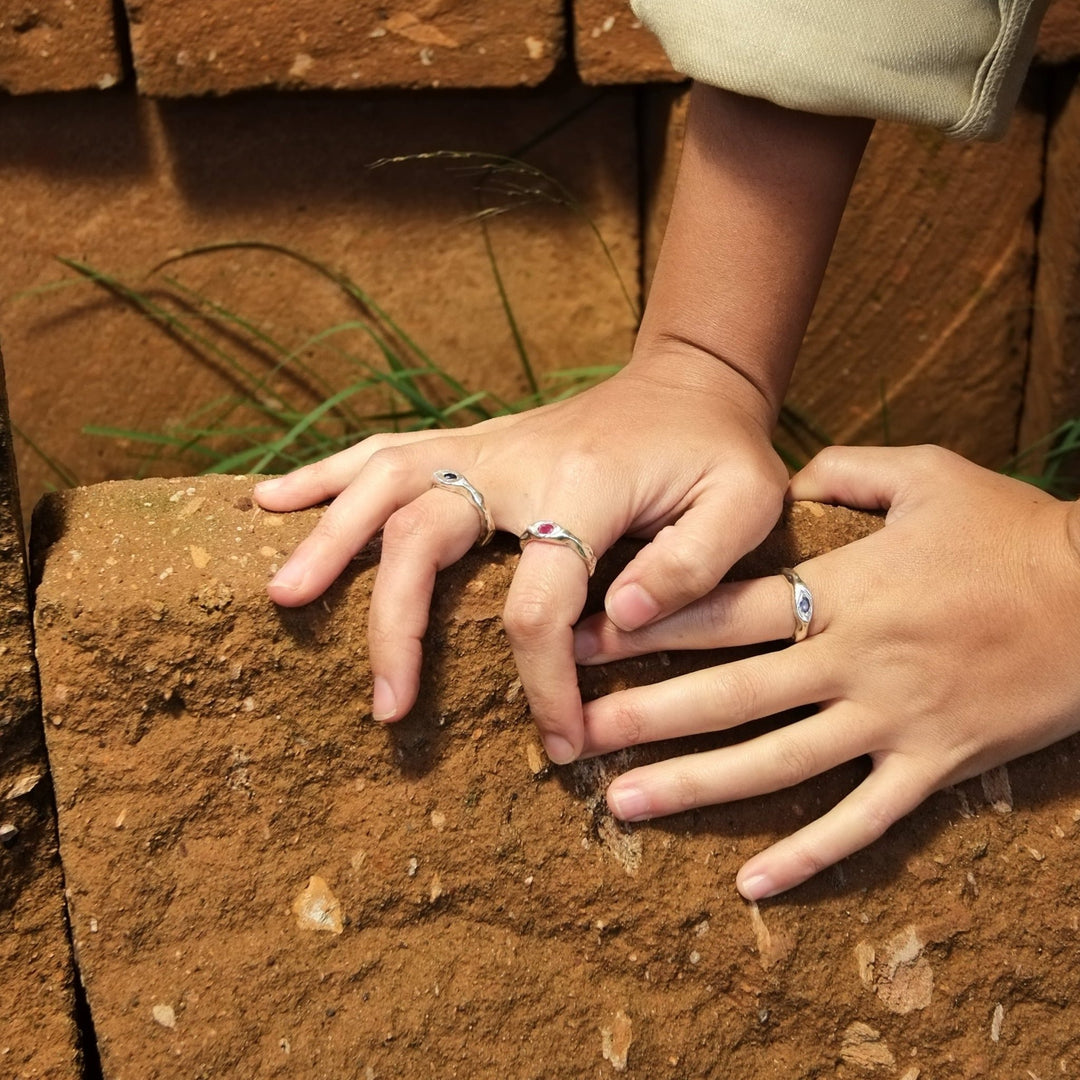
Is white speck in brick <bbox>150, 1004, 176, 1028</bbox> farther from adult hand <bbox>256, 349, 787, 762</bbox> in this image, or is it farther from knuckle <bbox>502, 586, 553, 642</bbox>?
knuckle <bbox>502, 586, 553, 642</bbox>

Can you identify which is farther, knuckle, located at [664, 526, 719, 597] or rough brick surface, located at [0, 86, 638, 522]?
rough brick surface, located at [0, 86, 638, 522]

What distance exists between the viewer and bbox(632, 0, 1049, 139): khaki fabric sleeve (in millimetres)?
1030

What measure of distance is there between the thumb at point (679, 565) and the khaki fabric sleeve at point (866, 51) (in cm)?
39

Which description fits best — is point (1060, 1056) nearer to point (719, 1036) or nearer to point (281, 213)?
point (719, 1036)

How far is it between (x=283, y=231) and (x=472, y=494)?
1001 mm

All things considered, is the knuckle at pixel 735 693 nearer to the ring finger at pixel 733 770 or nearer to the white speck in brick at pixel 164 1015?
the ring finger at pixel 733 770

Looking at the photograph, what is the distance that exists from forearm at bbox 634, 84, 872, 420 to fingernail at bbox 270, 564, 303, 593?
44 centimetres

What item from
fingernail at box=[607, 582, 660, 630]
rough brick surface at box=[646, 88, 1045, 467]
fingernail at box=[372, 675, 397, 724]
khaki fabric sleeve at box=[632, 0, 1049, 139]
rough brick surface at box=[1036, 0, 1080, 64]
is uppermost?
khaki fabric sleeve at box=[632, 0, 1049, 139]

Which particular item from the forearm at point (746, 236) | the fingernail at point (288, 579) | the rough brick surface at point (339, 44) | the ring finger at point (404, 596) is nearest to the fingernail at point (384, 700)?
the ring finger at point (404, 596)

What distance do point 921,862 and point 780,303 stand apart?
569 millimetres

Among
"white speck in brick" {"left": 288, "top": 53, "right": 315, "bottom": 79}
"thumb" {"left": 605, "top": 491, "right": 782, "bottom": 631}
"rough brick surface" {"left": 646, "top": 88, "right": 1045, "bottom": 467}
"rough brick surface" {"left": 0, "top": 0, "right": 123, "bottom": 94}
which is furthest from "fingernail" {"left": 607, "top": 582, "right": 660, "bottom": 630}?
"rough brick surface" {"left": 0, "top": 0, "right": 123, "bottom": 94}

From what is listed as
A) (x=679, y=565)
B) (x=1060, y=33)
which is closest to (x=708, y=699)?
(x=679, y=565)

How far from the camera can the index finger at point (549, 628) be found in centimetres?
96

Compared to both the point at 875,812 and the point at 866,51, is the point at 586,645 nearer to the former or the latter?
the point at 875,812
